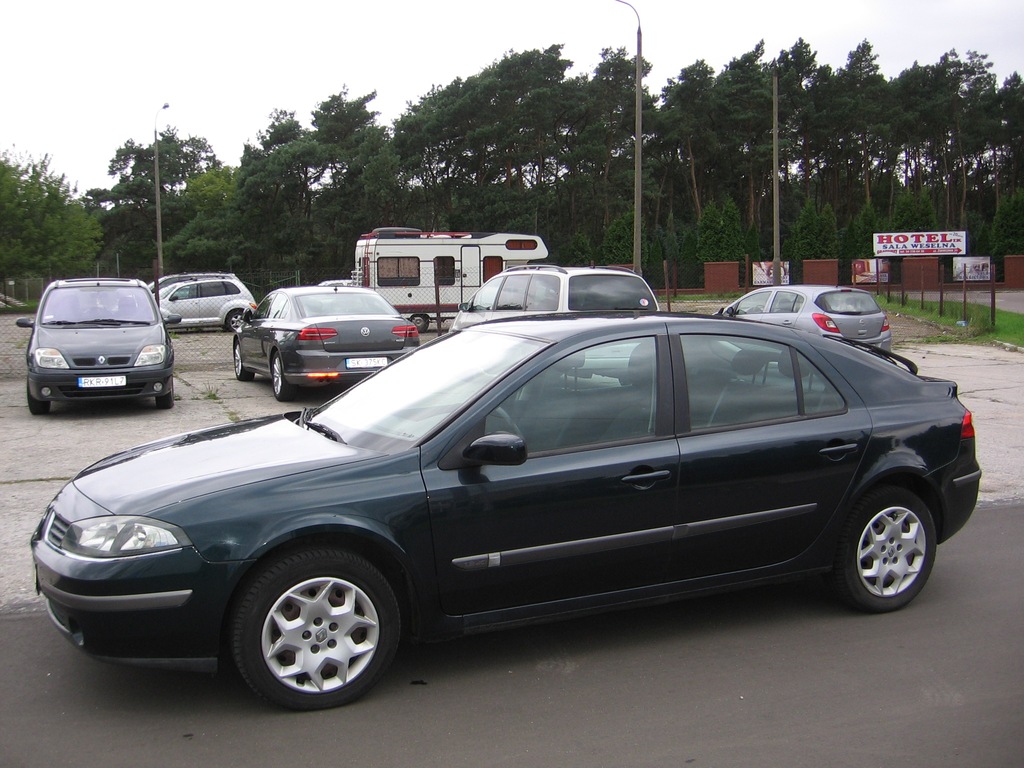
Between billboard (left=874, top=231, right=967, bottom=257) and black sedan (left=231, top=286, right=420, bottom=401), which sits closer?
black sedan (left=231, top=286, right=420, bottom=401)

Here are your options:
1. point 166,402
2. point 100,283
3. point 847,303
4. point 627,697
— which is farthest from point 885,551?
point 847,303

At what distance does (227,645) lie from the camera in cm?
379

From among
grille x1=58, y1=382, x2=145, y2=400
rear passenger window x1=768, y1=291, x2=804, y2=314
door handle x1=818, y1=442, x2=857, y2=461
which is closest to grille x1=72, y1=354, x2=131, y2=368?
grille x1=58, y1=382, x2=145, y2=400

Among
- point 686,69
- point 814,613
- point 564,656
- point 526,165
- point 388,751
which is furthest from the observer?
point 686,69

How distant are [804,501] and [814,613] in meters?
0.69

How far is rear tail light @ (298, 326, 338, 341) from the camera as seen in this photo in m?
12.2

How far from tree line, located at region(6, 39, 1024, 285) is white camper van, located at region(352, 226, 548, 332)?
1666 centimetres

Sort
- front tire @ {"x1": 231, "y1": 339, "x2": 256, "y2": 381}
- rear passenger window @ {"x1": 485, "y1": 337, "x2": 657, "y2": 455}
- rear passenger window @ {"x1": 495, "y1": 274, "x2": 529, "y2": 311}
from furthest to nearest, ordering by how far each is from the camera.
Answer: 1. front tire @ {"x1": 231, "y1": 339, "x2": 256, "y2": 381}
2. rear passenger window @ {"x1": 495, "y1": 274, "x2": 529, "y2": 311}
3. rear passenger window @ {"x1": 485, "y1": 337, "x2": 657, "y2": 455}

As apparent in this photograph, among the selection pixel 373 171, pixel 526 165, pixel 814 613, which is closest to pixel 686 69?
pixel 526 165

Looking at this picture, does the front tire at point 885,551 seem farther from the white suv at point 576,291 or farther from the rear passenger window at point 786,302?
the rear passenger window at point 786,302

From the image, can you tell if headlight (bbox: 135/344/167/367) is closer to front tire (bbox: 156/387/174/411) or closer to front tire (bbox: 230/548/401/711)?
front tire (bbox: 156/387/174/411)

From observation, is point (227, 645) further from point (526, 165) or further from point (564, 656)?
point (526, 165)

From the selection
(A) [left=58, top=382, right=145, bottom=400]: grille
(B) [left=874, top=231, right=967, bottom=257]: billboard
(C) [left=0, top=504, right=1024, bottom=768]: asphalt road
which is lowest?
(C) [left=0, top=504, right=1024, bottom=768]: asphalt road

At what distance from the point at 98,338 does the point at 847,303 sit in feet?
38.9
